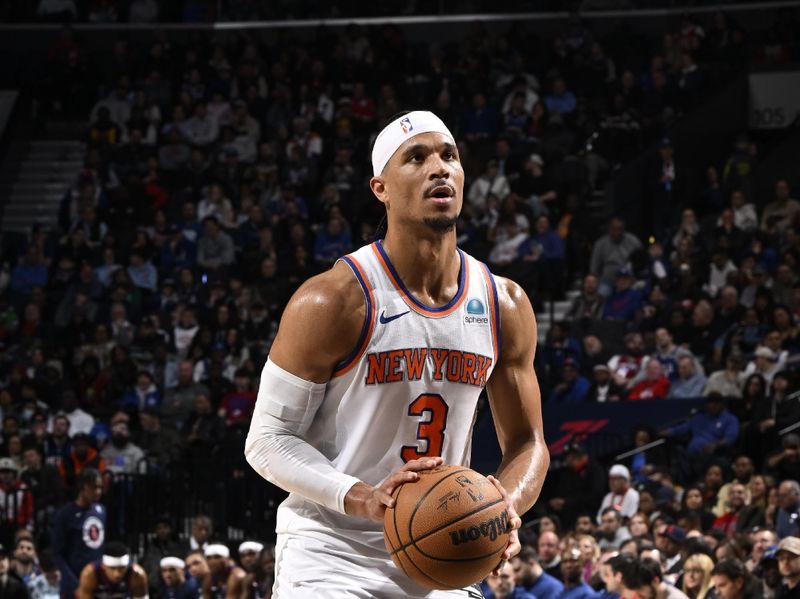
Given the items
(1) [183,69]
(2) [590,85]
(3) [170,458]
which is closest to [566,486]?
(3) [170,458]

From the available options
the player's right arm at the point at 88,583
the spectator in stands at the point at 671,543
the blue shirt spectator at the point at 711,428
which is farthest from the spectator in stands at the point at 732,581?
the player's right arm at the point at 88,583

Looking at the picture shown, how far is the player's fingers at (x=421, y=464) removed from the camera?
429 cm

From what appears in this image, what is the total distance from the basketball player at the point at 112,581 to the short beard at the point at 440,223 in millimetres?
7740

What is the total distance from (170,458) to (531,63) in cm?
966

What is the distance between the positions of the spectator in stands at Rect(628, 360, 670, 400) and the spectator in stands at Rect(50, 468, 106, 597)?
5.46m

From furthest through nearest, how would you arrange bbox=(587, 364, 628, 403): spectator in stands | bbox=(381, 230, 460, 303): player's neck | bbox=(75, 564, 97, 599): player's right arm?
bbox=(587, 364, 628, 403): spectator in stands → bbox=(75, 564, 97, 599): player's right arm → bbox=(381, 230, 460, 303): player's neck

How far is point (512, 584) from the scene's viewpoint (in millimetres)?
10938

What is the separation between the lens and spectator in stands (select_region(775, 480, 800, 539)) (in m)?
11.3

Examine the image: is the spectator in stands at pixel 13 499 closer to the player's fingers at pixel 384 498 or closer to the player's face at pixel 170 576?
the player's face at pixel 170 576

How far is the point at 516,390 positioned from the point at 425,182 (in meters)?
0.77

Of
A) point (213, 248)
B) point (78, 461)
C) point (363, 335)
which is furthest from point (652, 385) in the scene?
point (363, 335)

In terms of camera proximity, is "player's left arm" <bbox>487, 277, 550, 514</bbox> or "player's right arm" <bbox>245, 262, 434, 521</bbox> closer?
"player's right arm" <bbox>245, 262, 434, 521</bbox>

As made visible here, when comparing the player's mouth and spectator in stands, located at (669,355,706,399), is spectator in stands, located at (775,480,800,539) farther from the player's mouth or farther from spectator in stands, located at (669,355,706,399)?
the player's mouth

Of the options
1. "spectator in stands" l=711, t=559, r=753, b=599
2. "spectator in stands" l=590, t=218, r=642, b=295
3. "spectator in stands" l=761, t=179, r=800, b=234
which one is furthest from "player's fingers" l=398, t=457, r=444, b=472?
"spectator in stands" l=761, t=179, r=800, b=234
